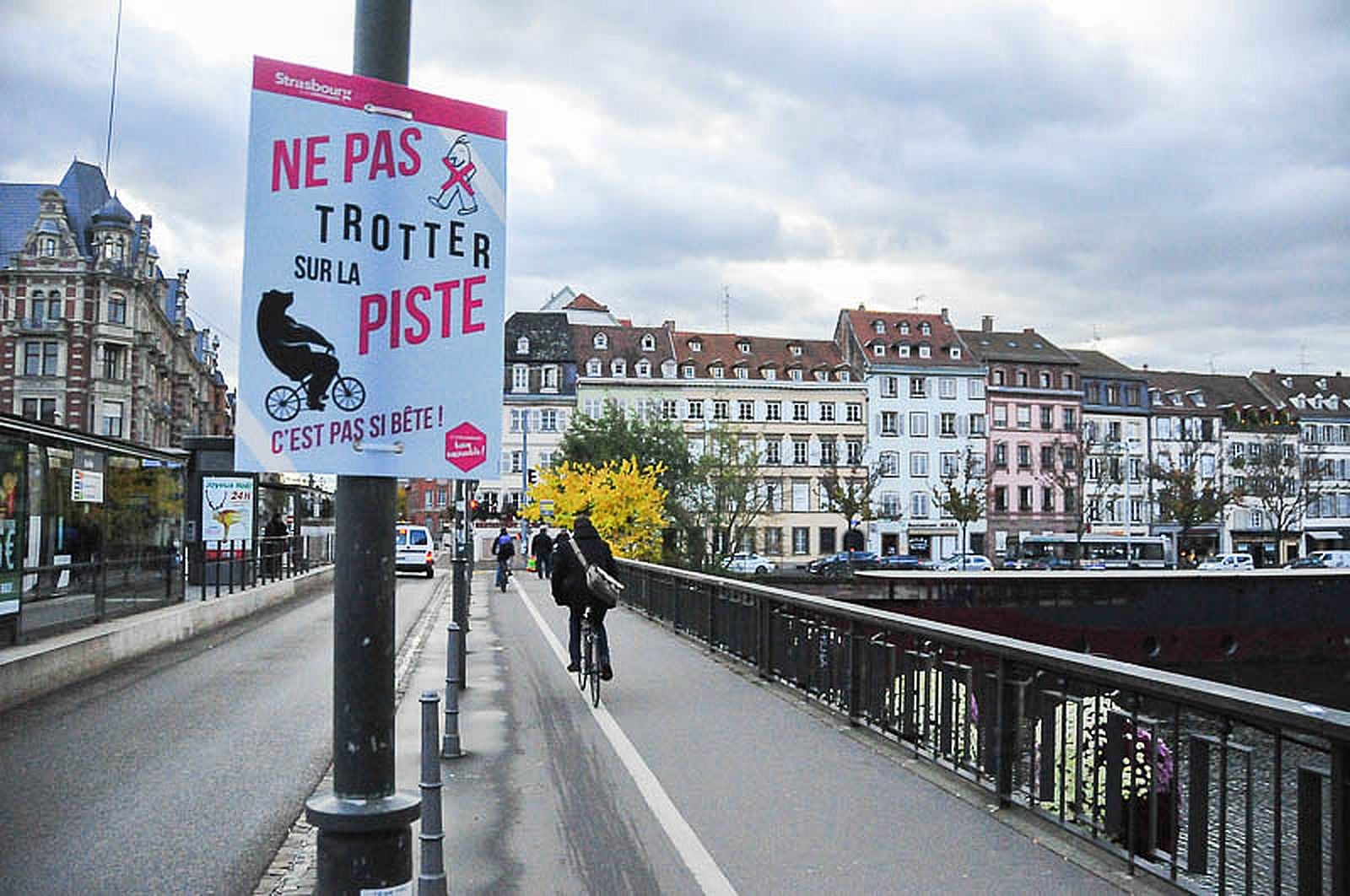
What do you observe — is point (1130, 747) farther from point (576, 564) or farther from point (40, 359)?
point (40, 359)

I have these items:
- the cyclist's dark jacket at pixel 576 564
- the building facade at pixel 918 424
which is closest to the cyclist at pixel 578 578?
the cyclist's dark jacket at pixel 576 564

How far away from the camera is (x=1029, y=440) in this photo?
94062mm

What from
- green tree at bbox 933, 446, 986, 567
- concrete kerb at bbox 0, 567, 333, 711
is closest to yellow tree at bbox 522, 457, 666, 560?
concrete kerb at bbox 0, 567, 333, 711

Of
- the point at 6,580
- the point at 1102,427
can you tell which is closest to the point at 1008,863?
the point at 6,580

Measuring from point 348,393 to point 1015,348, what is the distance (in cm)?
9700

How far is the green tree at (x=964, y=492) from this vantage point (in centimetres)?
7756

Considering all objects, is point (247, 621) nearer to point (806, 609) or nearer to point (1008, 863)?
point (806, 609)

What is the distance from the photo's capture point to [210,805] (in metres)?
8.44

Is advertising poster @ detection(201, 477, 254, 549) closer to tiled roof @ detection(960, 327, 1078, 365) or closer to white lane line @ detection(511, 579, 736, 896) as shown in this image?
white lane line @ detection(511, 579, 736, 896)

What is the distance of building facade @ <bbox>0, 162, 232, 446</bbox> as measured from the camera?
70.7 m

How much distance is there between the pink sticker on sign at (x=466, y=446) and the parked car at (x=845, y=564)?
64255mm

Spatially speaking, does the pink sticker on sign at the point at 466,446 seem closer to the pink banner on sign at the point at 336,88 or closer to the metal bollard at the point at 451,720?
the pink banner on sign at the point at 336,88

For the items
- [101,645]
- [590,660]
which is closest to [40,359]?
[101,645]

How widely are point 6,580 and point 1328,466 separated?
3844 inches
